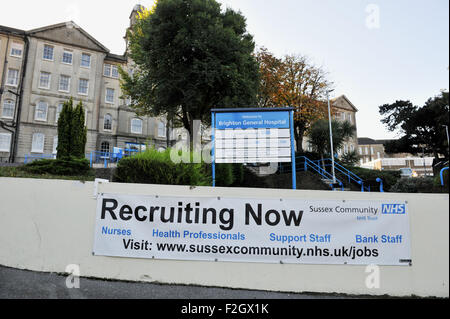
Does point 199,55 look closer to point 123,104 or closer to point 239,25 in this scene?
point 239,25

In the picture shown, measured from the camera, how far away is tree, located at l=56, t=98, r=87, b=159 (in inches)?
571

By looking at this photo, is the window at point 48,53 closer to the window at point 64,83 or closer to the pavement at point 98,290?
the window at point 64,83

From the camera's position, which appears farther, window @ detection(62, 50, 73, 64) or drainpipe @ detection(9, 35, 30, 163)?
window @ detection(62, 50, 73, 64)

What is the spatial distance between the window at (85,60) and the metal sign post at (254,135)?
31149mm

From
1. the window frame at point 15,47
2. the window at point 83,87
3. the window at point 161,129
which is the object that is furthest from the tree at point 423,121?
the window frame at point 15,47

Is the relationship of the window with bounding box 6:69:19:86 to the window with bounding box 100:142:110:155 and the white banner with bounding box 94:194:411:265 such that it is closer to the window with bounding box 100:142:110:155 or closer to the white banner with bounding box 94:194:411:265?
the window with bounding box 100:142:110:155

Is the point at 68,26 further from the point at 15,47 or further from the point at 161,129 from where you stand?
the point at 161,129

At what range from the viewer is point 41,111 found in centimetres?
2952

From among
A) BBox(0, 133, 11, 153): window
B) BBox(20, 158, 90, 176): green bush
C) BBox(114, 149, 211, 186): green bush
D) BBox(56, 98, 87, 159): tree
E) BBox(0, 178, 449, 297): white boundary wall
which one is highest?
BBox(0, 133, 11, 153): window

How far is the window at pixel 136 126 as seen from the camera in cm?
3462

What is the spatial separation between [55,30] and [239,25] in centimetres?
2604

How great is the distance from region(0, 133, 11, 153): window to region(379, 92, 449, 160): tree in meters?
34.5

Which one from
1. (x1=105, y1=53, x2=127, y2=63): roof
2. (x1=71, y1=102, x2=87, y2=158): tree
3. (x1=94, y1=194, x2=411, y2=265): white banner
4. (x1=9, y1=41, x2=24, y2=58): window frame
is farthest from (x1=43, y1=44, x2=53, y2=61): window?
(x1=94, y1=194, x2=411, y2=265): white banner

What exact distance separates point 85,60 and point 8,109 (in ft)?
33.3
